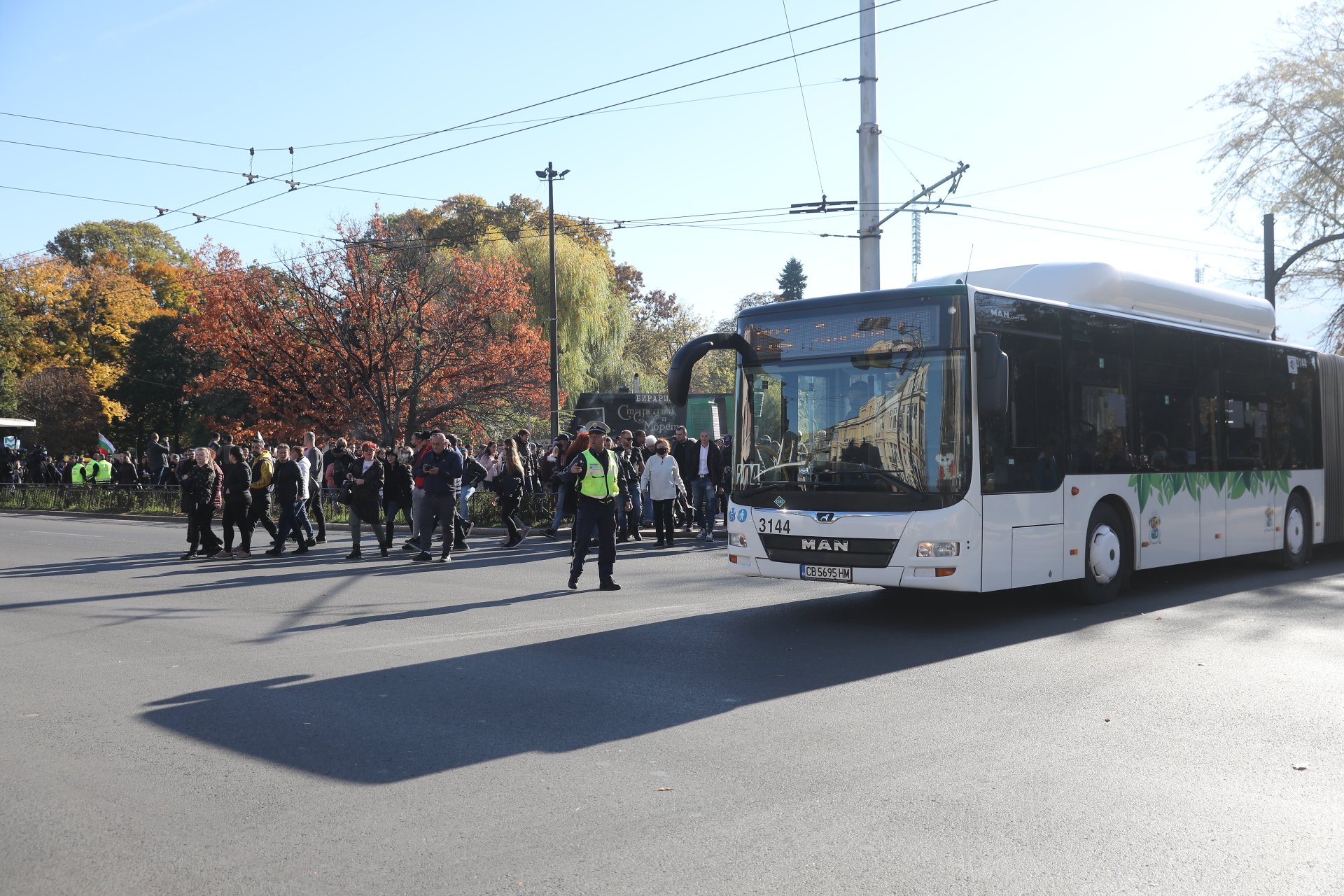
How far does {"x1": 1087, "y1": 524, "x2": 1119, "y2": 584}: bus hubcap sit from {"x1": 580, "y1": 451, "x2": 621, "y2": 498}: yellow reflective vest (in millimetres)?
4912

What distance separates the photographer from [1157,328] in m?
11.6

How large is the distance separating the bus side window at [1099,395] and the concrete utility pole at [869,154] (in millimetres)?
9511

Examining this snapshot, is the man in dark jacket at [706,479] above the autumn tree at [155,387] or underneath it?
underneath

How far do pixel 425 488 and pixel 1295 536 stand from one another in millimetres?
11487

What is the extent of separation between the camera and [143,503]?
1188 inches

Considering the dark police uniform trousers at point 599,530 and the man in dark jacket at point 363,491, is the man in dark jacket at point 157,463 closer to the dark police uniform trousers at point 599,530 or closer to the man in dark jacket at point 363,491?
the man in dark jacket at point 363,491

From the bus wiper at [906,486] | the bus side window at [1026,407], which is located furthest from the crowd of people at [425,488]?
the bus side window at [1026,407]

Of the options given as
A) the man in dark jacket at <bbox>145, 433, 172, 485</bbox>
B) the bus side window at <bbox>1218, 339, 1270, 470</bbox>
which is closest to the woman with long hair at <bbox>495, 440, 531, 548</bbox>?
the bus side window at <bbox>1218, 339, 1270, 470</bbox>

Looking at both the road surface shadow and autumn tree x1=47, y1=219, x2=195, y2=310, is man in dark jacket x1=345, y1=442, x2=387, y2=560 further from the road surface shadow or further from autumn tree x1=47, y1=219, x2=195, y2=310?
autumn tree x1=47, y1=219, x2=195, y2=310

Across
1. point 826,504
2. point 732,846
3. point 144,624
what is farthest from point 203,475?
point 732,846

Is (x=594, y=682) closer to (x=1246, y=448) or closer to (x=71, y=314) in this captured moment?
(x=1246, y=448)

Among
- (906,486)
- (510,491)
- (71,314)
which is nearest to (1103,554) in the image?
(906,486)

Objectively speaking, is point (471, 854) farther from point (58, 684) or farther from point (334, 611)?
point (334, 611)

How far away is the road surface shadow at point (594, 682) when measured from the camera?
5758 mm
